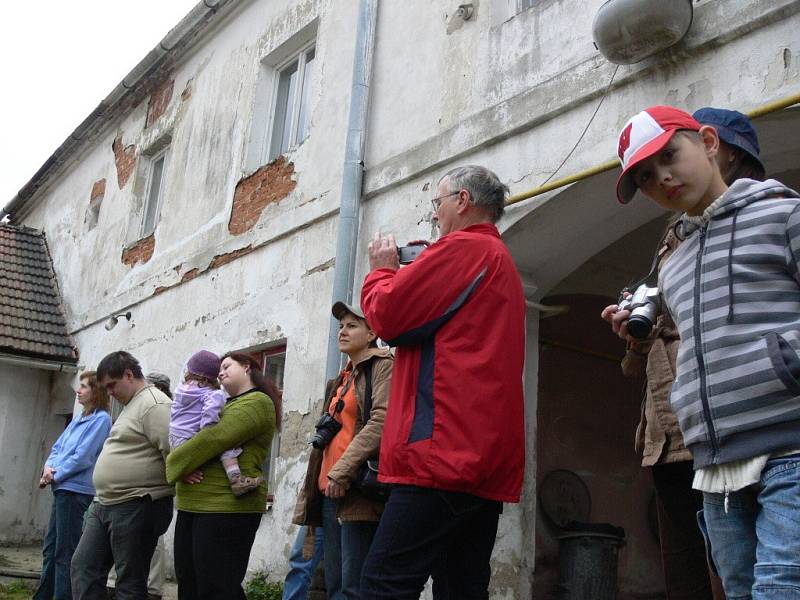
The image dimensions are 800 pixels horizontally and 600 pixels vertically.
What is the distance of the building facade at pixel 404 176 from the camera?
15.4 feet

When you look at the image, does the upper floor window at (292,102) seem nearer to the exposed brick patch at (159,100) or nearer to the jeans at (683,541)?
the exposed brick patch at (159,100)

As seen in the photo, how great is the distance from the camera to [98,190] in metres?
12.8

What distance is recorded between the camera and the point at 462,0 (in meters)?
5.98

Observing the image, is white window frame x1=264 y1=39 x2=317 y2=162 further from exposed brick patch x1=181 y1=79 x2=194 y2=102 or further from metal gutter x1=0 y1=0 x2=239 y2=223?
exposed brick patch x1=181 y1=79 x2=194 y2=102

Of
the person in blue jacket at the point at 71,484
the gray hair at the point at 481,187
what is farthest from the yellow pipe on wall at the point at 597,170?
the person in blue jacket at the point at 71,484

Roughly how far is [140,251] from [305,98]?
3.46 metres

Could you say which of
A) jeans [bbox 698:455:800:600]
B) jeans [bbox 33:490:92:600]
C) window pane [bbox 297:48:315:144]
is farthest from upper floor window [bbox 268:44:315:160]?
jeans [bbox 698:455:800:600]

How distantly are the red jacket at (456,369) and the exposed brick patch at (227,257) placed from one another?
17.4 ft

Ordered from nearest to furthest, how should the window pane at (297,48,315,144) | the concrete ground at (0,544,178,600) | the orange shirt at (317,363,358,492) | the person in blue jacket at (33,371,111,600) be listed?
the orange shirt at (317,363,358,492), the person in blue jacket at (33,371,111,600), the concrete ground at (0,544,178,600), the window pane at (297,48,315,144)

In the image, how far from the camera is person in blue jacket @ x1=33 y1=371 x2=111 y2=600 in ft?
19.8

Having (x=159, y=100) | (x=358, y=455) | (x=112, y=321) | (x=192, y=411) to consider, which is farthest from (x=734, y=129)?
(x=159, y=100)

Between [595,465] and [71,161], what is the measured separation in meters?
10.6

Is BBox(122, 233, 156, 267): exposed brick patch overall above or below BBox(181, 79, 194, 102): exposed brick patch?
below

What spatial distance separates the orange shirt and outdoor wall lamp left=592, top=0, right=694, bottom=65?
2172mm
